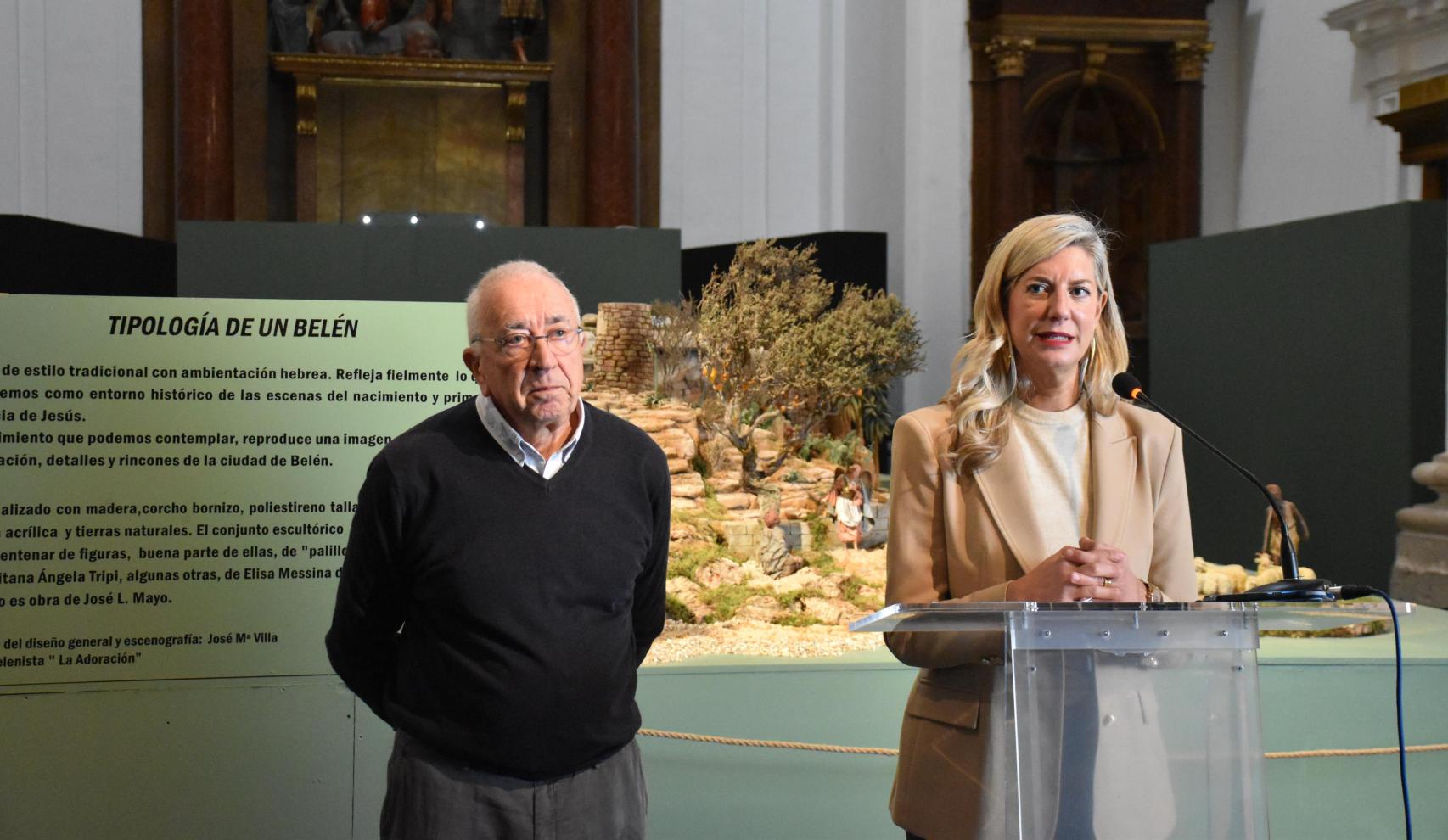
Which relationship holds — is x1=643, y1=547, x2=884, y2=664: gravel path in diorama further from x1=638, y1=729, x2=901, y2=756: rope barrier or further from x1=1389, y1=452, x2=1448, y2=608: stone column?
x1=1389, y1=452, x2=1448, y2=608: stone column

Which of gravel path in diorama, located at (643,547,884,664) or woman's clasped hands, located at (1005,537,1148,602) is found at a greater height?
woman's clasped hands, located at (1005,537,1148,602)

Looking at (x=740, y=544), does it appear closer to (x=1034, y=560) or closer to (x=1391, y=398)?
(x=1391, y=398)

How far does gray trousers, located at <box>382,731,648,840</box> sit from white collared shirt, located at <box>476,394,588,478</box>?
1.61 ft

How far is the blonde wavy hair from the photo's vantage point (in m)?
2.15

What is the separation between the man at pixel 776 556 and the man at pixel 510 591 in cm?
403

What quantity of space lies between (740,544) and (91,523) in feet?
11.5

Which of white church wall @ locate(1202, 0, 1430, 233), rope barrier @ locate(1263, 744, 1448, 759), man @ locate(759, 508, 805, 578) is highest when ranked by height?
white church wall @ locate(1202, 0, 1430, 233)

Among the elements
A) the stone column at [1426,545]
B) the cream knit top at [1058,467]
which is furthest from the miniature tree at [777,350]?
the cream knit top at [1058,467]

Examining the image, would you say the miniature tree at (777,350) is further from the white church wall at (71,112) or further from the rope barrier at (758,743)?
the white church wall at (71,112)

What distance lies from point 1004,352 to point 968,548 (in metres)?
0.32

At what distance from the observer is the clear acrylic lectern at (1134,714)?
1.84 meters

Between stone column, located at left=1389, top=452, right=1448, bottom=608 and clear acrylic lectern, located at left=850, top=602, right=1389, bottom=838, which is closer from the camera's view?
clear acrylic lectern, located at left=850, top=602, right=1389, bottom=838

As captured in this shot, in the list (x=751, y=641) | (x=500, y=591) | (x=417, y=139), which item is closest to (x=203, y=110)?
(x=417, y=139)

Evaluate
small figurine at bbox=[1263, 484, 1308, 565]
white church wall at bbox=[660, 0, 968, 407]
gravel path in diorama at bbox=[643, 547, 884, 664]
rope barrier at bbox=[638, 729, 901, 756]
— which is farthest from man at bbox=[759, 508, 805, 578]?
white church wall at bbox=[660, 0, 968, 407]
